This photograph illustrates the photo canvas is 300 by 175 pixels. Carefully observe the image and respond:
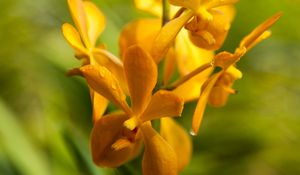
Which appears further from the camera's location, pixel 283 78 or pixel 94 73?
pixel 283 78

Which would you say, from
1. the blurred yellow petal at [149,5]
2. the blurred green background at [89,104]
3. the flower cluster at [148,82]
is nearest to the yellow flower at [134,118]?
the flower cluster at [148,82]

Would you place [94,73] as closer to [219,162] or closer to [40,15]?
[219,162]

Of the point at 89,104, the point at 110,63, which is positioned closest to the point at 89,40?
the point at 110,63

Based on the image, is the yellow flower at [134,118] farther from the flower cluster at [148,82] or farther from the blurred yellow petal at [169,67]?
the blurred yellow petal at [169,67]

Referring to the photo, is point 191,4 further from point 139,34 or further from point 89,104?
point 89,104

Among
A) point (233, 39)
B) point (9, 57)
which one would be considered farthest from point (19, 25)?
point (233, 39)

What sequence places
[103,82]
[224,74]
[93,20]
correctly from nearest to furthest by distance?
[103,82] < [224,74] < [93,20]
